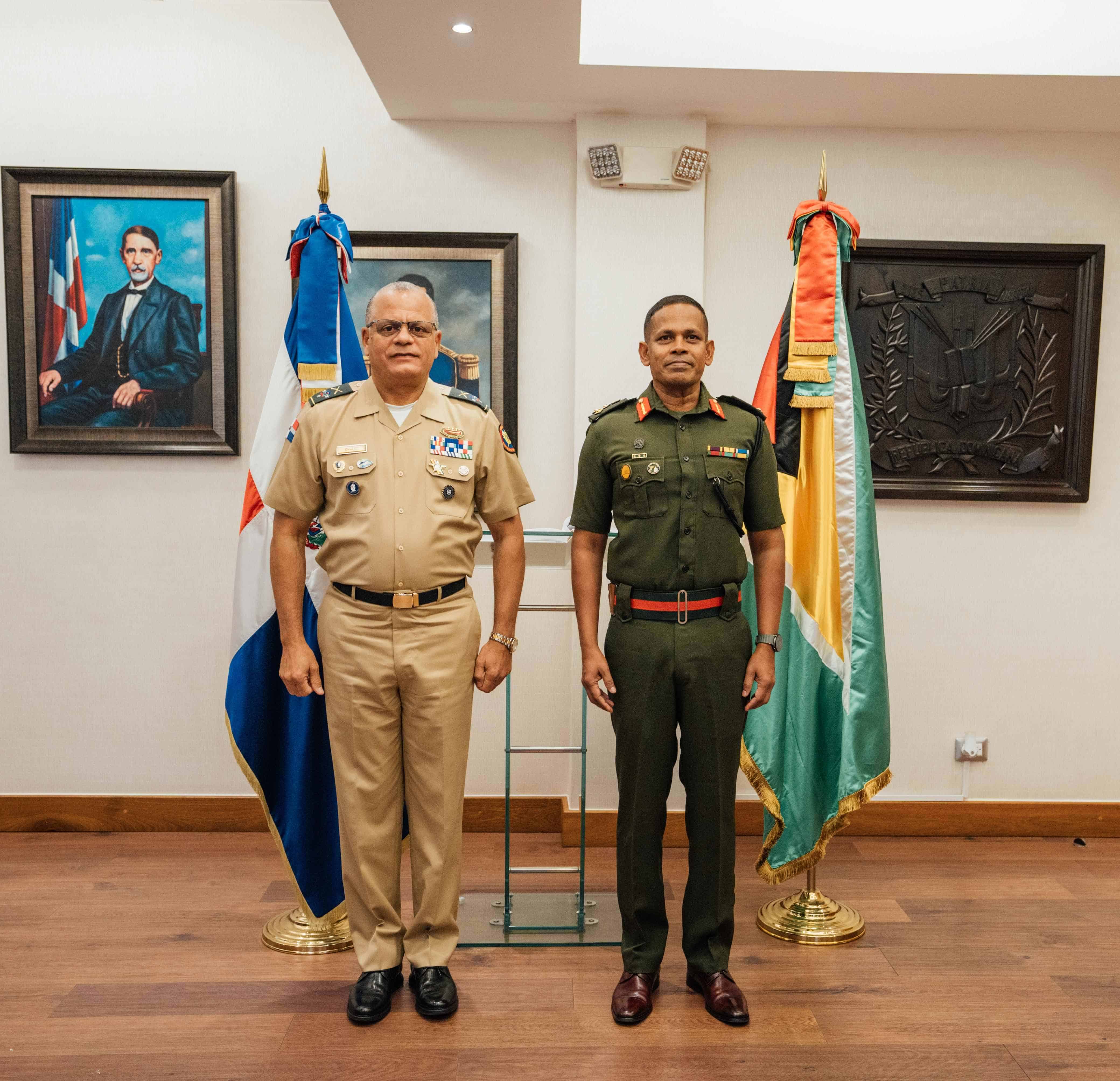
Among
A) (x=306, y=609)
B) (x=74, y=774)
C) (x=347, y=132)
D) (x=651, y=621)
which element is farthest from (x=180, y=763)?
(x=347, y=132)

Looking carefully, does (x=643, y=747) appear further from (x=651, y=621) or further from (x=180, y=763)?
(x=180, y=763)

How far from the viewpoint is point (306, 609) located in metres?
2.60

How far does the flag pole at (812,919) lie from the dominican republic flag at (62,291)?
2.52 metres

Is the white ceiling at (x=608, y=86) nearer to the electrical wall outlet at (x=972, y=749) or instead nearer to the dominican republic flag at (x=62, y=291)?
the dominican republic flag at (x=62, y=291)

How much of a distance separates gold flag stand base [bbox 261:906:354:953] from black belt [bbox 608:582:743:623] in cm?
124

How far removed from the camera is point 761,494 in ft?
7.55

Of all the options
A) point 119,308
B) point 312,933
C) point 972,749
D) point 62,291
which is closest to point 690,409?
point 312,933

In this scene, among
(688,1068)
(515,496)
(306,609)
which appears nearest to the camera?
(688,1068)

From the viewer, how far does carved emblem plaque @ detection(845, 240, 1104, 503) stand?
338 cm

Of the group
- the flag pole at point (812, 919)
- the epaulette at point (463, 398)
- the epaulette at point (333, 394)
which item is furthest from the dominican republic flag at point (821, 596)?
the epaulette at point (333, 394)

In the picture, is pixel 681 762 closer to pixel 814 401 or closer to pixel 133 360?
pixel 814 401

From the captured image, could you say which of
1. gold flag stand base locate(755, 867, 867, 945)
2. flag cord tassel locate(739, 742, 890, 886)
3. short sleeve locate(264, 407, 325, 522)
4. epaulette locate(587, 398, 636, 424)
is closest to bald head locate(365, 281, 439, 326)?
short sleeve locate(264, 407, 325, 522)

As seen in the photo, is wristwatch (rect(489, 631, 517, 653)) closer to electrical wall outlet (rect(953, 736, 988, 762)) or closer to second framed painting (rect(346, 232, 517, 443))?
second framed painting (rect(346, 232, 517, 443))

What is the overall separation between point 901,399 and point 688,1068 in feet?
7.69
